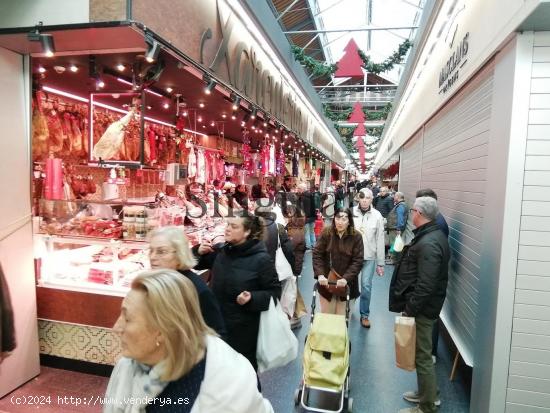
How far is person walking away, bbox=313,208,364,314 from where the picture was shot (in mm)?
4004

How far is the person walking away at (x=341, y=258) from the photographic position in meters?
4.00

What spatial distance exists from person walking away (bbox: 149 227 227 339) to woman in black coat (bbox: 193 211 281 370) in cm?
37

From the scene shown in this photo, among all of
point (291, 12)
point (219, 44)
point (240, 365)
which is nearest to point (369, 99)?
point (291, 12)

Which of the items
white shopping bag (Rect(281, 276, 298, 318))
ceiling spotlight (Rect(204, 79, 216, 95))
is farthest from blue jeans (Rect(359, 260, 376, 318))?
ceiling spotlight (Rect(204, 79, 216, 95))

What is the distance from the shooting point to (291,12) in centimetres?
938

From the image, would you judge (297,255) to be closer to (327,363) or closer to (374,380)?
(374,380)

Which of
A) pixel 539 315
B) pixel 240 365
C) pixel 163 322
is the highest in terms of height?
pixel 163 322

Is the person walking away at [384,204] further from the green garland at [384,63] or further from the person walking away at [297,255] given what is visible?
the green garland at [384,63]

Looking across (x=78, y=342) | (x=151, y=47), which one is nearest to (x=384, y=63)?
(x=151, y=47)

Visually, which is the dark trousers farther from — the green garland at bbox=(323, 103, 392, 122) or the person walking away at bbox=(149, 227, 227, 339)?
the green garland at bbox=(323, 103, 392, 122)

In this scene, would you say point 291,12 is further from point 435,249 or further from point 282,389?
point 282,389

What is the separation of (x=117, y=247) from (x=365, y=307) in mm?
3365

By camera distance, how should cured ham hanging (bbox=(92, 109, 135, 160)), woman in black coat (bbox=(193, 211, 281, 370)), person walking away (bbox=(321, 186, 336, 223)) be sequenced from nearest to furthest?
woman in black coat (bbox=(193, 211, 281, 370)) → cured ham hanging (bbox=(92, 109, 135, 160)) → person walking away (bbox=(321, 186, 336, 223))

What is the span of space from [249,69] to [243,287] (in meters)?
4.13
